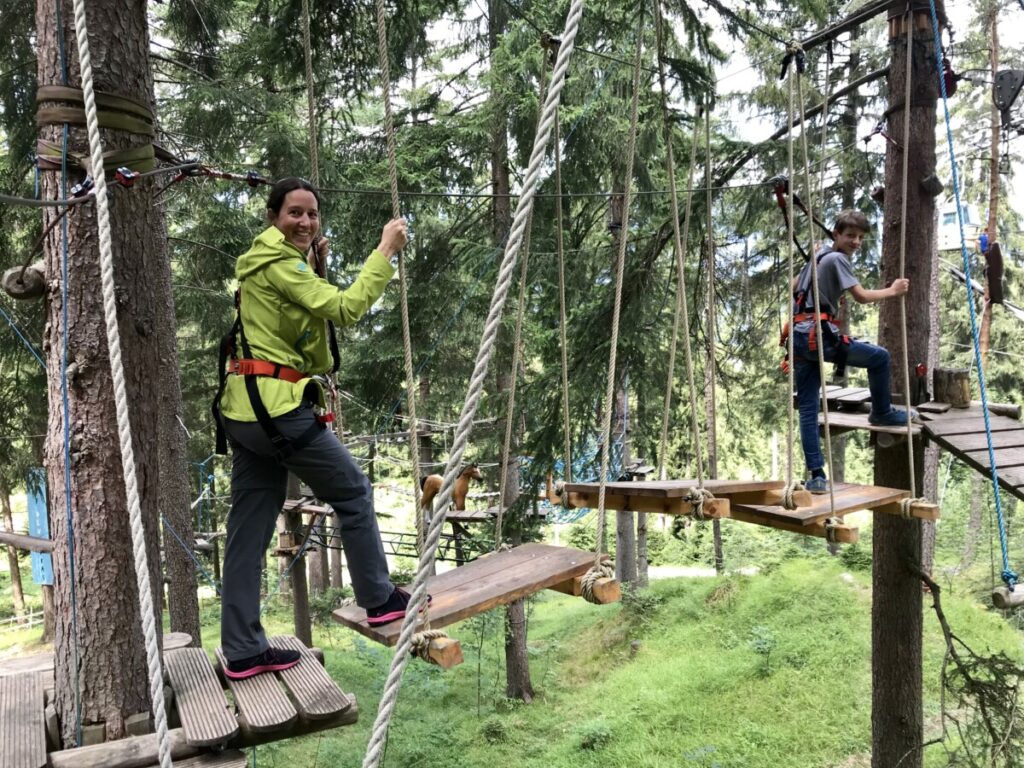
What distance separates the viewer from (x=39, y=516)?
9.74 metres

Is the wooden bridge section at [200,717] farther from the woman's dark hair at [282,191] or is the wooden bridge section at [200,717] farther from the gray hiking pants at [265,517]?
the woman's dark hair at [282,191]

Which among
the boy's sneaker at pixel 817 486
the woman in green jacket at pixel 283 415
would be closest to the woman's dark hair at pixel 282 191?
the woman in green jacket at pixel 283 415

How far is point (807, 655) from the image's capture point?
26.7ft

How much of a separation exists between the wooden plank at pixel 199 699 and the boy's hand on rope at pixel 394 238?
4.38ft

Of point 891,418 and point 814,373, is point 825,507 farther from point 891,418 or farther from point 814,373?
point 891,418

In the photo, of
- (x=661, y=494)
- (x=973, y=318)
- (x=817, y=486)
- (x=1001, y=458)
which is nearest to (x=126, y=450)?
(x=661, y=494)

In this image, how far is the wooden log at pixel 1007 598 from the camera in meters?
3.63

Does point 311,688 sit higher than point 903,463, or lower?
lower

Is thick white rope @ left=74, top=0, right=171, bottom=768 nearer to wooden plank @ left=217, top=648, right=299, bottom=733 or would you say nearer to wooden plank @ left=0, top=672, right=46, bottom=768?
wooden plank @ left=217, top=648, right=299, bottom=733

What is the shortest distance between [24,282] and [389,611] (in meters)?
1.45

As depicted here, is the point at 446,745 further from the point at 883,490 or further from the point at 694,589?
the point at 883,490

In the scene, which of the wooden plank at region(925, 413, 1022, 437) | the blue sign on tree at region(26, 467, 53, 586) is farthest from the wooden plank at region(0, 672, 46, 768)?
the blue sign on tree at region(26, 467, 53, 586)

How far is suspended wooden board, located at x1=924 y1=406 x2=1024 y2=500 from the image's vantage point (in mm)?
3941

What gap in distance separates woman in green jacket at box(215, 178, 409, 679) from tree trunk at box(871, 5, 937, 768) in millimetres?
3717
